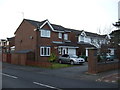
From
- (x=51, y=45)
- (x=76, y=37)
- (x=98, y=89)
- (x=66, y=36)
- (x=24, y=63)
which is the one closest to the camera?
(x=98, y=89)

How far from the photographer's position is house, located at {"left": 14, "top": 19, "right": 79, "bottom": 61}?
3114 centimetres

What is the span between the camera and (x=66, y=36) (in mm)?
39344

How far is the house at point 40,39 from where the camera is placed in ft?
102

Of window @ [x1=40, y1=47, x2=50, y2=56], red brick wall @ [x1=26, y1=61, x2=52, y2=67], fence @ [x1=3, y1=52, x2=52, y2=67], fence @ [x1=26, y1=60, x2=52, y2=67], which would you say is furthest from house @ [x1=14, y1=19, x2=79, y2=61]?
red brick wall @ [x1=26, y1=61, x2=52, y2=67]

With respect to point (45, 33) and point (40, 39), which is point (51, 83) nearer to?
point (40, 39)

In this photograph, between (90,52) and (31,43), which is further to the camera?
(31,43)

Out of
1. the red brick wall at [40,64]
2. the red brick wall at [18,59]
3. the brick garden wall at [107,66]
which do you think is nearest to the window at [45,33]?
the red brick wall at [18,59]

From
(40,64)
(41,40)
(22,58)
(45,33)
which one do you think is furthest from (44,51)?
(40,64)

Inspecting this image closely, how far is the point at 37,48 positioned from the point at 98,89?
21.5 m

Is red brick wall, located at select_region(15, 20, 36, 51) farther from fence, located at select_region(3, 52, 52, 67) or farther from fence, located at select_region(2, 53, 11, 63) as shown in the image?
fence, located at select_region(2, 53, 11, 63)

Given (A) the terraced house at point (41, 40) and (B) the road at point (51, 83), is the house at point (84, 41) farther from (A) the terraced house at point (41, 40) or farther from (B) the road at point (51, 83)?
(B) the road at point (51, 83)

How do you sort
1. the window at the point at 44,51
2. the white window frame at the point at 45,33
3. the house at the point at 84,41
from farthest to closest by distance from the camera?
the house at the point at 84,41 < the white window frame at the point at 45,33 < the window at the point at 44,51

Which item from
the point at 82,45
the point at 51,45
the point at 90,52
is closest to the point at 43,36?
the point at 51,45

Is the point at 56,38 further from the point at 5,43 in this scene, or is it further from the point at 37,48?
the point at 5,43
